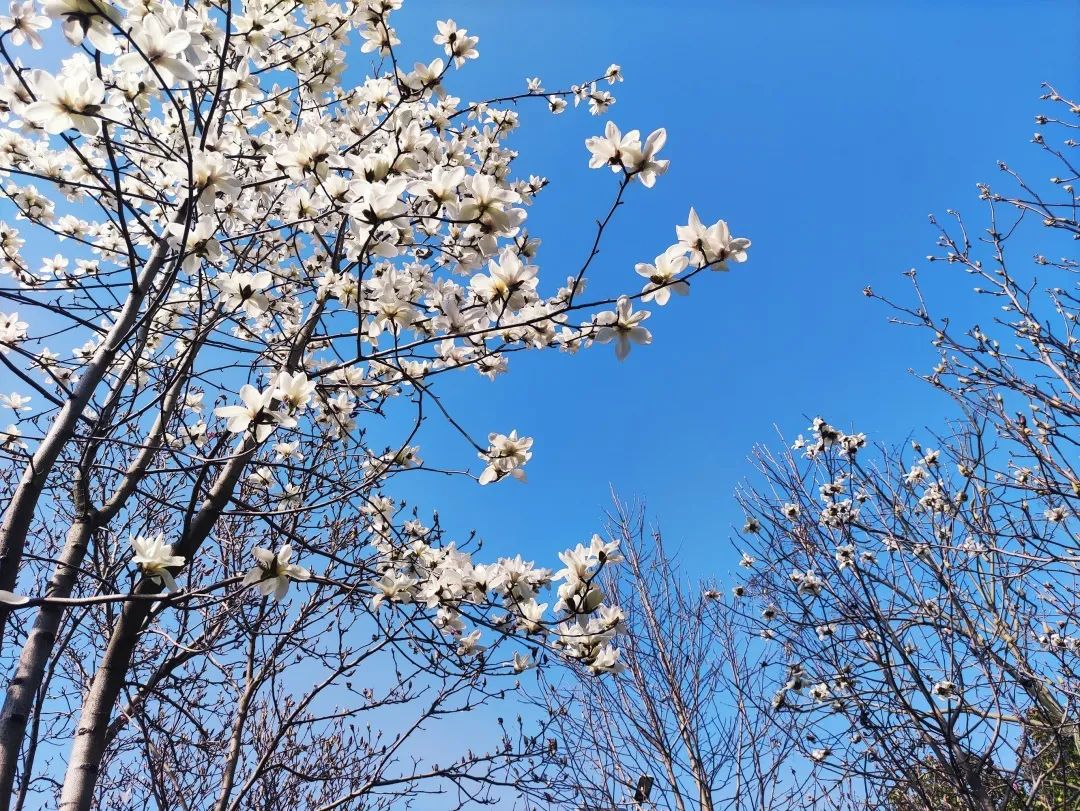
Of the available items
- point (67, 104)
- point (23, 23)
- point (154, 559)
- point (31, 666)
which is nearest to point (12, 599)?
point (154, 559)

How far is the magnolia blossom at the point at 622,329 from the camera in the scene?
6.29ft

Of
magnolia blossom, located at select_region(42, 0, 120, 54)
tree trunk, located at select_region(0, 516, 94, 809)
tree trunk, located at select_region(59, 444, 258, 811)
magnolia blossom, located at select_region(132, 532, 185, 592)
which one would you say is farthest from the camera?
tree trunk, located at select_region(59, 444, 258, 811)

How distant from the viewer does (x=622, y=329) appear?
6.42ft

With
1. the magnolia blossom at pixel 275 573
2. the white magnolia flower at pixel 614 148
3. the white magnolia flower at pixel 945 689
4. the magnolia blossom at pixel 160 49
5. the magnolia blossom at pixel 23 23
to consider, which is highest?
the magnolia blossom at pixel 23 23

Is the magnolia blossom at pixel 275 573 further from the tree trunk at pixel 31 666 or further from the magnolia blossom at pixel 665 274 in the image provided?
the magnolia blossom at pixel 665 274

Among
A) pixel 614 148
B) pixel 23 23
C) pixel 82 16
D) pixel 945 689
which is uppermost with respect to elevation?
pixel 23 23


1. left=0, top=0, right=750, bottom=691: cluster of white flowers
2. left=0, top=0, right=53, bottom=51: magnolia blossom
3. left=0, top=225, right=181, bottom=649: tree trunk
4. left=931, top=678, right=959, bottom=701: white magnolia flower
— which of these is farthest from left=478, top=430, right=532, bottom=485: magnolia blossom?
left=931, top=678, right=959, bottom=701: white magnolia flower

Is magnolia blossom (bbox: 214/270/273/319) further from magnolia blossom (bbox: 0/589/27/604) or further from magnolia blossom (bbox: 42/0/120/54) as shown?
magnolia blossom (bbox: 0/589/27/604)

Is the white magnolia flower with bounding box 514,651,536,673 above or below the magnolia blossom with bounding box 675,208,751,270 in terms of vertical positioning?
below

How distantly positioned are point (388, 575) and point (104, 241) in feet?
8.86

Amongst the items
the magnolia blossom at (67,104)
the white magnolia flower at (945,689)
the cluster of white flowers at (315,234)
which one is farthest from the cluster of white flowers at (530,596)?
the white magnolia flower at (945,689)

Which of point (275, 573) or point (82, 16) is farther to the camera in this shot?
point (275, 573)

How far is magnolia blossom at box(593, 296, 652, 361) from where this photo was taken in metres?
1.92

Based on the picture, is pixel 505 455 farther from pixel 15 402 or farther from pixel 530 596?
pixel 15 402
